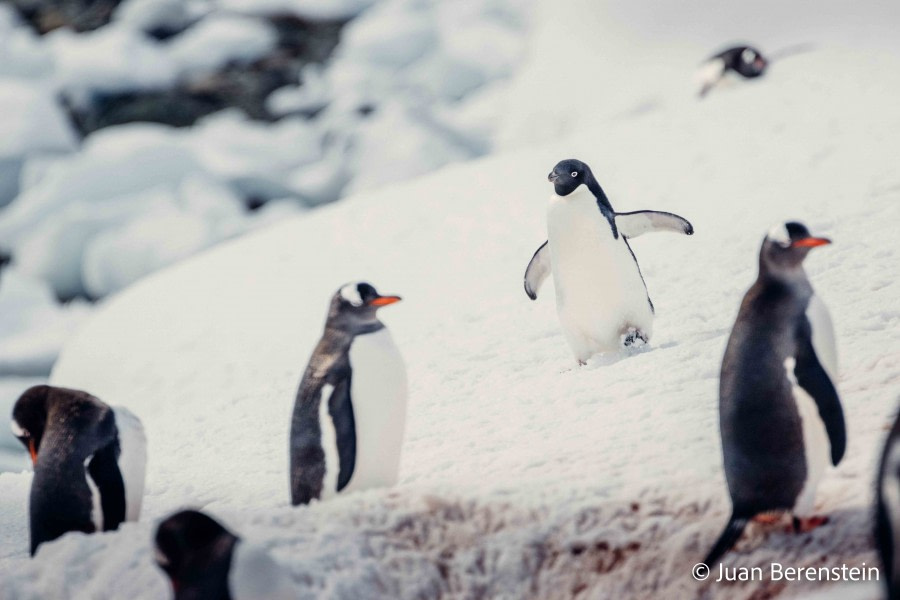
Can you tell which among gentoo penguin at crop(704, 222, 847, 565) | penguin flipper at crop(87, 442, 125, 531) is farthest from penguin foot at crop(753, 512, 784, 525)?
penguin flipper at crop(87, 442, 125, 531)

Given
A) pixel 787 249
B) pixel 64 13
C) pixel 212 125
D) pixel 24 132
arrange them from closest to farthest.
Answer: pixel 787 249, pixel 24 132, pixel 212 125, pixel 64 13

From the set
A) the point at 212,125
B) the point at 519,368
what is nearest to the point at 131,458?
the point at 519,368

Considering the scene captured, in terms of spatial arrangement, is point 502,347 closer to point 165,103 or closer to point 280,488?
point 280,488

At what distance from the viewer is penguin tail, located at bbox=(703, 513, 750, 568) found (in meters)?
1.17

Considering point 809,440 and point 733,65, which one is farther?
point 733,65

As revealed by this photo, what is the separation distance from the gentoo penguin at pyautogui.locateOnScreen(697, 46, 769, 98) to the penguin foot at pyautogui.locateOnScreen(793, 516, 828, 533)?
304cm

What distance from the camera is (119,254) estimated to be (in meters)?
4.57

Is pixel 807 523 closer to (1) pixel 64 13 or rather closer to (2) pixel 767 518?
(2) pixel 767 518

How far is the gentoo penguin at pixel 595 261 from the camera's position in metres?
1.76

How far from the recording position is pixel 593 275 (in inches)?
70.4

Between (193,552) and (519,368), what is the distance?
35.9 inches

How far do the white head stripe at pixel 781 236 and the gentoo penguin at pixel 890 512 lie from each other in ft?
1.07

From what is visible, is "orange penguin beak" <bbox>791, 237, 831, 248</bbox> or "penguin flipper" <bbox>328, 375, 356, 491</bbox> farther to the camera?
"penguin flipper" <bbox>328, 375, 356, 491</bbox>

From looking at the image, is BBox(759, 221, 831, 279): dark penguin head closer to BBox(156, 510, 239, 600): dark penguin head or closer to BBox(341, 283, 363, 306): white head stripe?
BBox(341, 283, 363, 306): white head stripe
